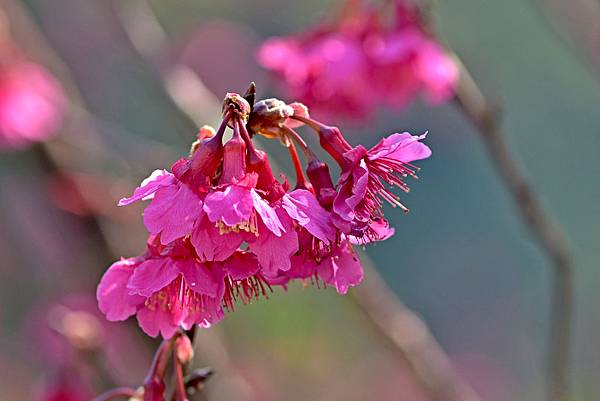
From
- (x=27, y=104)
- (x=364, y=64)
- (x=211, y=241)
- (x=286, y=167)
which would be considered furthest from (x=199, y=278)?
(x=286, y=167)

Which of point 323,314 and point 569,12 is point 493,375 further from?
point 569,12

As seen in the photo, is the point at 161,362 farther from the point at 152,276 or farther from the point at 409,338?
the point at 409,338

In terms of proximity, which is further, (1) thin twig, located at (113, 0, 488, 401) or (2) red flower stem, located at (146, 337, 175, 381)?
(1) thin twig, located at (113, 0, 488, 401)

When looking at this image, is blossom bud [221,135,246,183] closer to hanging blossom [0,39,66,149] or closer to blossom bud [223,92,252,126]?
blossom bud [223,92,252,126]

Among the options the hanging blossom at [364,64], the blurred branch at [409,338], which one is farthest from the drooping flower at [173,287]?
the blurred branch at [409,338]

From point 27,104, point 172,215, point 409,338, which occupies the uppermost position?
point 27,104

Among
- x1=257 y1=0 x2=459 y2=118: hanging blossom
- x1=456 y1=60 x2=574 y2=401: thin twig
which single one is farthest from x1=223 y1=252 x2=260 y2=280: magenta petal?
x1=456 y1=60 x2=574 y2=401: thin twig
